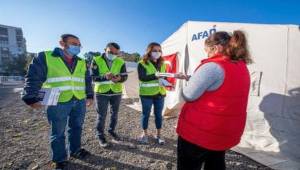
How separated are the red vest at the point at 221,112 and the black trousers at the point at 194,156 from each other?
62 millimetres

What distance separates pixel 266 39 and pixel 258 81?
2.67 feet

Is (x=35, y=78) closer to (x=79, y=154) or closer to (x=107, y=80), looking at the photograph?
(x=107, y=80)

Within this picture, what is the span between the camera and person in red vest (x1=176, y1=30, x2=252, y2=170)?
156 centimetres

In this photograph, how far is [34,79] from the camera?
269 centimetres

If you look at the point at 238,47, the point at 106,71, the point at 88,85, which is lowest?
the point at 88,85

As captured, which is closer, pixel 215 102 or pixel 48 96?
pixel 215 102

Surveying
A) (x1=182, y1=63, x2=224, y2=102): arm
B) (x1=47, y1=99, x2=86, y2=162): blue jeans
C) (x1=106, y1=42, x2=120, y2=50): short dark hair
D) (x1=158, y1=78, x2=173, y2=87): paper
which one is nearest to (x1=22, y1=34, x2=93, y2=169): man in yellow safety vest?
(x1=47, y1=99, x2=86, y2=162): blue jeans

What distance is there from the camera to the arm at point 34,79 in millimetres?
2664

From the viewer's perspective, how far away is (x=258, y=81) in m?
4.16

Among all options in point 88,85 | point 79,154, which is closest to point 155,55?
point 88,85

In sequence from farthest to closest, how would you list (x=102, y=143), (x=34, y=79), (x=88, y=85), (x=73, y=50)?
(x=102, y=143) < (x=88, y=85) < (x=73, y=50) < (x=34, y=79)

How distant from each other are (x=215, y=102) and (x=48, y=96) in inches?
83.9

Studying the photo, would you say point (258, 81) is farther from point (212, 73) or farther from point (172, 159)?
point (212, 73)

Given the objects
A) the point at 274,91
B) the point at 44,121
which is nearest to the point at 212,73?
the point at 274,91
